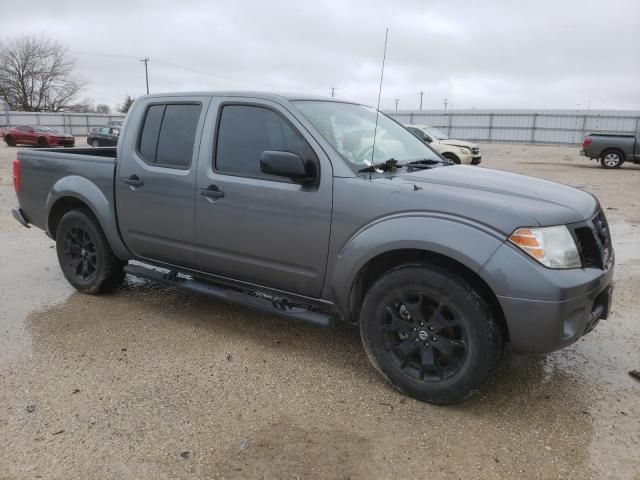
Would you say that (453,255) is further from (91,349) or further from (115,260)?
(115,260)

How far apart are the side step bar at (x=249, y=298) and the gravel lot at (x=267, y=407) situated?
37 centimetres

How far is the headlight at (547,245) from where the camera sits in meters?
2.73

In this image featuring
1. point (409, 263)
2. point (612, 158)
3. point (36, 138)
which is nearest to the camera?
point (409, 263)

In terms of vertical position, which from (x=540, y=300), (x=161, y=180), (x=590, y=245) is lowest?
(x=540, y=300)

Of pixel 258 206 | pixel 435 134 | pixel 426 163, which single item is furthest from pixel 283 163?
pixel 435 134

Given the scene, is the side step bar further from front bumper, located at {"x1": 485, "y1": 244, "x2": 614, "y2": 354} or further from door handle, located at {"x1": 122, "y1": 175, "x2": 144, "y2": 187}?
front bumper, located at {"x1": 485, "y1": 244, "x2": 614, "y2": 354}

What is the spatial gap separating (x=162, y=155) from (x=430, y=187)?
2.20 meters

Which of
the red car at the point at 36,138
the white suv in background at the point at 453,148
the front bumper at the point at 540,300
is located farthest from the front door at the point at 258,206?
the red car at the point at 36,138

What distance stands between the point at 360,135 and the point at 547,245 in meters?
1.56

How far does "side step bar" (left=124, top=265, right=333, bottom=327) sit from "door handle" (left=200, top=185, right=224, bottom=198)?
0.72m

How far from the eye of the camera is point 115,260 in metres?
4.75

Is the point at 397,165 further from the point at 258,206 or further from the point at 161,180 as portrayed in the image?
the point at 161,180

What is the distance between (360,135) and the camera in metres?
3.76

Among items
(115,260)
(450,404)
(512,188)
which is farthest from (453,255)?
(115,260)
